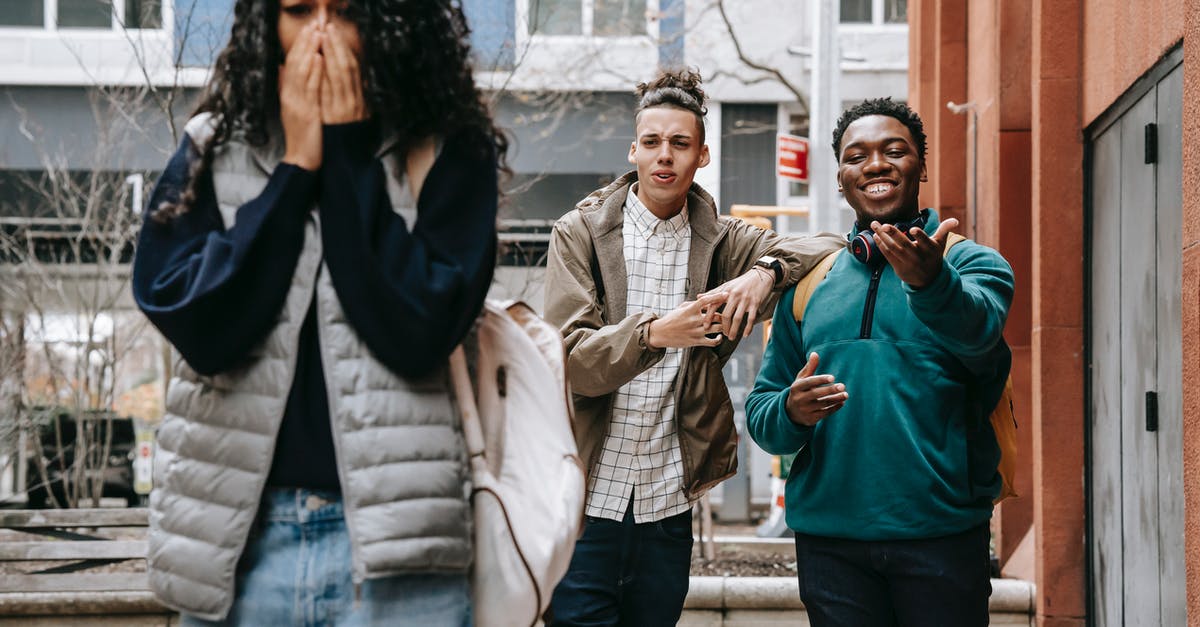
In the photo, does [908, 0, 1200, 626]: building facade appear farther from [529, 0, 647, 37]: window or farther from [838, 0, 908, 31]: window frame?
[838, 0, 908, 31]: window frame

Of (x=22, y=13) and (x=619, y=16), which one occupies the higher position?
(x=22, y=13)

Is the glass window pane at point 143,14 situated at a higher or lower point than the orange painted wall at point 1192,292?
higher

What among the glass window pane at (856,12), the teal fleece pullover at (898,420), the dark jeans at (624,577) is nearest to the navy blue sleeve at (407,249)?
the teal fleece pullover at (898,420)

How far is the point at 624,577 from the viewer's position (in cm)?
431

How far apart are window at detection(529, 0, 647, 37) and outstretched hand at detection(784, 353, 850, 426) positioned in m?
16.1

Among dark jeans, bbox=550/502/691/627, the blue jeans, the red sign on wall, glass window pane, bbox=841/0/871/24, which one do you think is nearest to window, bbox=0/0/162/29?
the red sign on wall

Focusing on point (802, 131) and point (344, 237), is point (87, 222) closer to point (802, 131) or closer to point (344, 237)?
point (344, 237)

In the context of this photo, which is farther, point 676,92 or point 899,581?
point 676,92

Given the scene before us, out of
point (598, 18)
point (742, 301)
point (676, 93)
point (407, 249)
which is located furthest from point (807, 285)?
point (598, 18)

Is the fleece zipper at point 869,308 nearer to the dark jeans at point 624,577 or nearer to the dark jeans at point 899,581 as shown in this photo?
the dark jeans at point 899,581

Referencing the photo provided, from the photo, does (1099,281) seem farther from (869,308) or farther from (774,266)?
(869,308)

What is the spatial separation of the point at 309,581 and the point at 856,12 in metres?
21.1

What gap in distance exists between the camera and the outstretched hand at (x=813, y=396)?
3.64 meters

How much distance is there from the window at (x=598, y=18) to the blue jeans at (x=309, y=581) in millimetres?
17132
